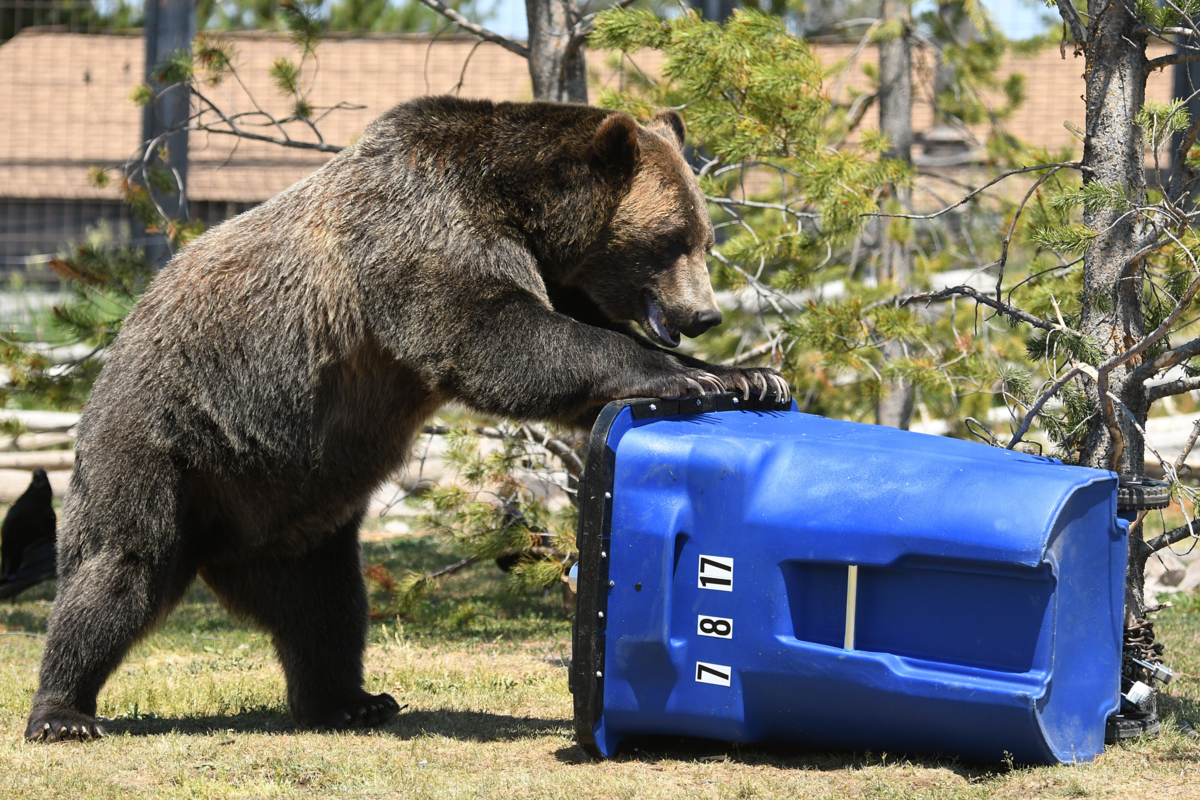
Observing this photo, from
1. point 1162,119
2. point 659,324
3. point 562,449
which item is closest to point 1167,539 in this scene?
point 1162,119

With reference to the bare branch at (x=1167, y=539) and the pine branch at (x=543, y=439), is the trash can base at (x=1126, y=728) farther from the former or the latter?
the pine branch at (x=543, y=439)

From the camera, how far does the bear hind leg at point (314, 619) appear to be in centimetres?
445

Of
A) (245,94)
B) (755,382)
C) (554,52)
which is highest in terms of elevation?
(245,94)

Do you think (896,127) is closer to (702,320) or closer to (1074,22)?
(1074,22)

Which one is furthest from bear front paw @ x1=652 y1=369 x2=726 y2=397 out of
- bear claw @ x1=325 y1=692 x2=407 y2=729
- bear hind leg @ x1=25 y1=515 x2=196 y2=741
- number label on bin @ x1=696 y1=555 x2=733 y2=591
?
bear hind leg @ x1=25 y1=515 x2=196 y2=741

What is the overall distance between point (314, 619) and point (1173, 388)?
3148mm

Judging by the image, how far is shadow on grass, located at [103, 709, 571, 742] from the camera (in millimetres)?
4137

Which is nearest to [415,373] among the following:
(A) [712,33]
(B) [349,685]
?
(B) [349,685]

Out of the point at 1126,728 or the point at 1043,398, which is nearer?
the point at 1126,728

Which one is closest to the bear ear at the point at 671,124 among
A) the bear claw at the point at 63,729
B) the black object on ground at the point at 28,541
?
the bear claw at the point at 63,729

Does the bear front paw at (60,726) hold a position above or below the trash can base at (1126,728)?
below

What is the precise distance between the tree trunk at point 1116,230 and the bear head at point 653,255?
1329 mm

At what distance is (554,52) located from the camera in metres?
6.54

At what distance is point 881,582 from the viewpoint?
3193mm
